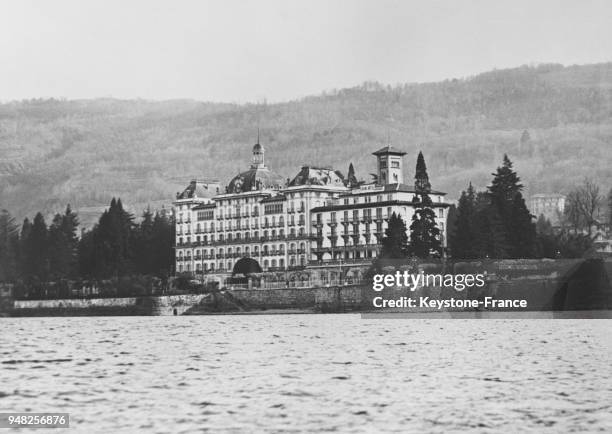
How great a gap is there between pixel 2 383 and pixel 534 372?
2220 centimetres

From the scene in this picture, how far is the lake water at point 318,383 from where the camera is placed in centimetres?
4172

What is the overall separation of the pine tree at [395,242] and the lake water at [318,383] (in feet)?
228

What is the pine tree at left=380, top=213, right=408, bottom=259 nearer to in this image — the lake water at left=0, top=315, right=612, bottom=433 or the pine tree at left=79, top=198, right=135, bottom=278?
the pine tree at left=79, top=198, right=135, bottom=278

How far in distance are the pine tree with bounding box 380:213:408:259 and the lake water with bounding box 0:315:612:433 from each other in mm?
69556

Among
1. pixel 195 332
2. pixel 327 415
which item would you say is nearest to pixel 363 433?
pixel 327 415

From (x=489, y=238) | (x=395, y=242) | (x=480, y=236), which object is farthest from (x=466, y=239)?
(x=395, y=242)

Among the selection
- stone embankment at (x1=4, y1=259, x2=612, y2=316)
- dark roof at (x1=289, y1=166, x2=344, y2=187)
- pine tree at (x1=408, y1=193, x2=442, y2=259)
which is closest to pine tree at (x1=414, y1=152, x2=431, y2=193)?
pine tree at (x1=408, y1=193, x2=442, y2=259)

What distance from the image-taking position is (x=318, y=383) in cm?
5312

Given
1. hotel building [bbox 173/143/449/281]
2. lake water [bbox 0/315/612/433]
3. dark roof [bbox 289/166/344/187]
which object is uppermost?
dark roof [bbox 289/166/344/187]

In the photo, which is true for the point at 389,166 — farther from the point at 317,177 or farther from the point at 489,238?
the point at 489,238

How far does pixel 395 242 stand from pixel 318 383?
356ft

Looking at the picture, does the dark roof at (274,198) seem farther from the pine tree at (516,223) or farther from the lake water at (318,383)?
the lake water at (318,383)

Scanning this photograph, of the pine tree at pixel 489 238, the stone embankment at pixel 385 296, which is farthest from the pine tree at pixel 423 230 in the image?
the pine tree at pixel 489 238

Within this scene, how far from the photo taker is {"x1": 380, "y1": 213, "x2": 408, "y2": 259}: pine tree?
524 feet
